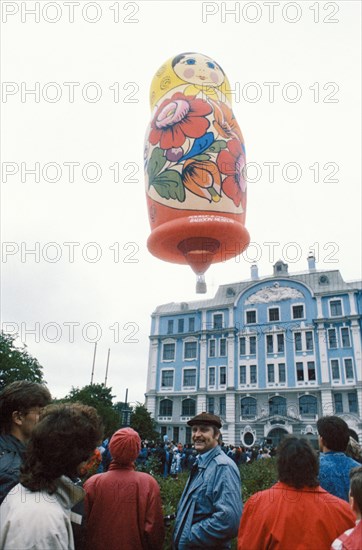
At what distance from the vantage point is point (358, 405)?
1148 inches

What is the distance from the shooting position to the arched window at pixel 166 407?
35241mm

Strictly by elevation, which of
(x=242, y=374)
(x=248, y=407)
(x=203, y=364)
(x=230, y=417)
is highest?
(x=203, y=364)

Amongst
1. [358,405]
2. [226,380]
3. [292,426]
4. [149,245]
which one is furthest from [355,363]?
[149,245]

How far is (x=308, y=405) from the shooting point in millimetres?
30844

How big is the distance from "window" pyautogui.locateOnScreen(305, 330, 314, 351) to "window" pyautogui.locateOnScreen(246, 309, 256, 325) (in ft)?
14.2

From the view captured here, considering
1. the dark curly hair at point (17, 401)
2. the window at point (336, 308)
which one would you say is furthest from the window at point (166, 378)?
the dark curly hair at point (17, 401)

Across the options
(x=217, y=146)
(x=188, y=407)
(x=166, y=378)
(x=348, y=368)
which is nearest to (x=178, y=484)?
(x=217, y=146)

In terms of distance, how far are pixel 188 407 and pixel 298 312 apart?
11.8 meters

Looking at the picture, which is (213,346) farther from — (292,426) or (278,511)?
(278,511)

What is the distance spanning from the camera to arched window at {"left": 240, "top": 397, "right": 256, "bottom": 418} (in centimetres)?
3212

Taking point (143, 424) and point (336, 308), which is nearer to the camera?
point (143, 424)

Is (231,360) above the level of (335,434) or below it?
above

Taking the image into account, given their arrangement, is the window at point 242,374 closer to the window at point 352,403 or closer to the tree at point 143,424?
the tree at point 143,424

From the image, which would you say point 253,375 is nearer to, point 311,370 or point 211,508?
point 311,370
